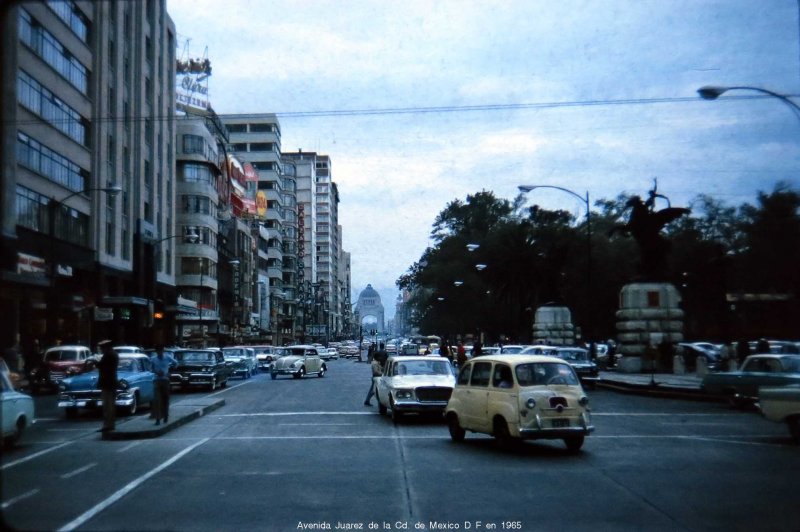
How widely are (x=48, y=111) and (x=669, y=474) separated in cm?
950

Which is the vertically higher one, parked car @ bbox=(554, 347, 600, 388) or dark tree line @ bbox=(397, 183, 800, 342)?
dark tree line @ bbox=(397, 183, 800, 342)

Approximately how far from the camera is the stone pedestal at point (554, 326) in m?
65.3

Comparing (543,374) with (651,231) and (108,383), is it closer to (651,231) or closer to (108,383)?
(108,383)


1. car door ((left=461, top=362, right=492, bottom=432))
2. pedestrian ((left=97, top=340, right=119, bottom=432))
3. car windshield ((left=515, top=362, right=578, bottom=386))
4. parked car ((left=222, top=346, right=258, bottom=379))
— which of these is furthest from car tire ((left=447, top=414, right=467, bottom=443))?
parked car ((left=222, top=346, right=258, bottom=379))

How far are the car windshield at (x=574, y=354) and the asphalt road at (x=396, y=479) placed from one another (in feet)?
51.0

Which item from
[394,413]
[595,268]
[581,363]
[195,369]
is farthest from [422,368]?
[595,268]

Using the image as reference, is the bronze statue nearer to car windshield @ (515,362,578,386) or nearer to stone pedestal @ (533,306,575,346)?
stone pedestal @ (533,306,575,346)

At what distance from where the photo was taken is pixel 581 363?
36219mm

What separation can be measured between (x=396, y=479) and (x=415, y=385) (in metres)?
9.24

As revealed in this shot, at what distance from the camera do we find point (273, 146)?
13450 centimetres

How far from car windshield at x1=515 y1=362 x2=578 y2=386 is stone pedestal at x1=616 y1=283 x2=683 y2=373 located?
3236 cm

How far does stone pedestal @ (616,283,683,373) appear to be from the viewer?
154 ft

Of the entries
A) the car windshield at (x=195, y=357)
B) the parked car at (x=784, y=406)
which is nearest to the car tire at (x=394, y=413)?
the parked car at (x=784, y=406)

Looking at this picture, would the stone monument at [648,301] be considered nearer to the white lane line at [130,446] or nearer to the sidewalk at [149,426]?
the sidewalk at [149,426]
